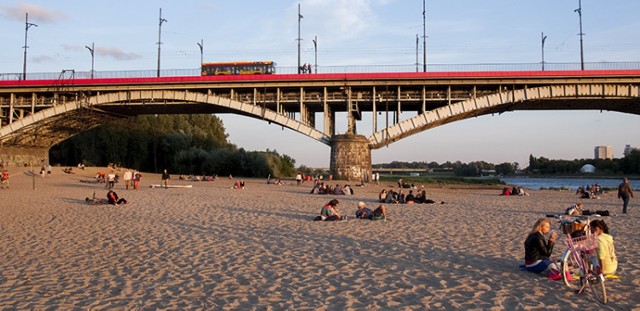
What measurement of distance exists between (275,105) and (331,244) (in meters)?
38.8

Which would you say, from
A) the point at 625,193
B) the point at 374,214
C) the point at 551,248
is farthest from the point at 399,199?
the point at 551,248

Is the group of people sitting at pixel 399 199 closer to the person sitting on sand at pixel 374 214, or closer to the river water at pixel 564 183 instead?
the person sitting on sand at pixel 374 214

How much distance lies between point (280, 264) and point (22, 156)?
2451 inches

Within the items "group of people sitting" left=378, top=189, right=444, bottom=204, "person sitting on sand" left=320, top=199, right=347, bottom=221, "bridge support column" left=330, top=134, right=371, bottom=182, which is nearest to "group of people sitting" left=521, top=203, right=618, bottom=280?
"person sitting on sand" left=320, top=199, right=347, bottom=221

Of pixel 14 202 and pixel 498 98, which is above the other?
pixel 498 98

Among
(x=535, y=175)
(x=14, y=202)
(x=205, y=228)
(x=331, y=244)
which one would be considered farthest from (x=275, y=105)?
(x=535, y=175)

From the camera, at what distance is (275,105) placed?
162 feet

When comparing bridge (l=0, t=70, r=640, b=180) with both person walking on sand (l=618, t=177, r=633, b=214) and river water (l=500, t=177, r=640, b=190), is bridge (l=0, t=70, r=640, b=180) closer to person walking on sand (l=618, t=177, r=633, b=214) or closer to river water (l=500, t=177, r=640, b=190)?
river water (l=500, t=177, r=640, b=190)

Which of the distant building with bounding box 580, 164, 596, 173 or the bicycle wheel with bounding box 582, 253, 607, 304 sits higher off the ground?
the distant building with bounding box 580, 164, 596, 173

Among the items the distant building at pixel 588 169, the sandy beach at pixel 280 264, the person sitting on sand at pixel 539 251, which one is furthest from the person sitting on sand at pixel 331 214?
the distant building at pixel 588 169

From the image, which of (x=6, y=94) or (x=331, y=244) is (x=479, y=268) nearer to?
(x=331, y=244)

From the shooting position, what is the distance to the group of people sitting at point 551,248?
23.4ft

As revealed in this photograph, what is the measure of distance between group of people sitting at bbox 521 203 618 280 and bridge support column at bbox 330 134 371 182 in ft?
118

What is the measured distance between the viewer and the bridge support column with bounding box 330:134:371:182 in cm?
4512
